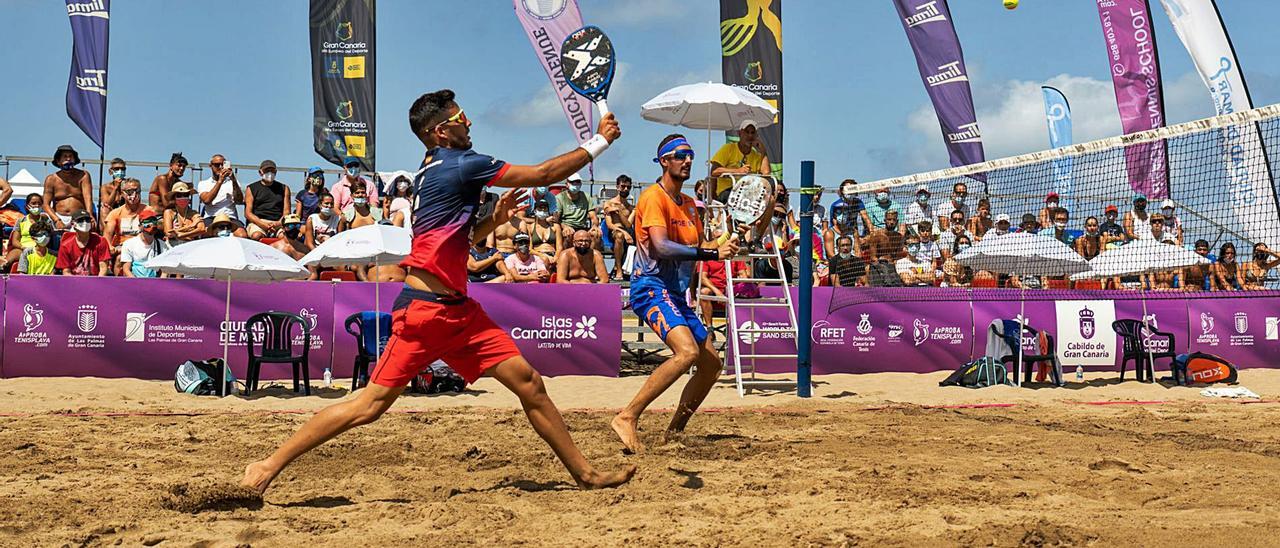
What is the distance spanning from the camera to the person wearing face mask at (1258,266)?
1296 cm

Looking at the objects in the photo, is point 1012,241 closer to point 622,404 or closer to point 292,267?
point 622,404

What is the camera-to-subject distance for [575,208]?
15680mm

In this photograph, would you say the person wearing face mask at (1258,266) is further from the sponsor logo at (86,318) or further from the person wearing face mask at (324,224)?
the sponsor logo at (86,318)

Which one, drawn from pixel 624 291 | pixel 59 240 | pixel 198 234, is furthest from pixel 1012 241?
pixel 59 240

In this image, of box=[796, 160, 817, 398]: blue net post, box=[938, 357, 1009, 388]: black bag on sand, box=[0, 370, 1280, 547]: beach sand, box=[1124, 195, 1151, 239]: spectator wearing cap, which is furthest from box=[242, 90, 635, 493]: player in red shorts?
box=[1124, 195, 1151, 239]: spectator wearing cap

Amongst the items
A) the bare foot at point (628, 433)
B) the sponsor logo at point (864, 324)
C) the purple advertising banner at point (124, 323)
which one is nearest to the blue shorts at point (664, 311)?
the bare foot at point (628, 433)

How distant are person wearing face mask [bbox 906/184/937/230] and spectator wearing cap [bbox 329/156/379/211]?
7105 mm

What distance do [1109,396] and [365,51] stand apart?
11.3 meters

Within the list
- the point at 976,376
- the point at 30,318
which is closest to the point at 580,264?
the point at 976,376

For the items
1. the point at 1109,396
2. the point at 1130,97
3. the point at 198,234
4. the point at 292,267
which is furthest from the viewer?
the point at 1130,97

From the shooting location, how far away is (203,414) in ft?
28.4

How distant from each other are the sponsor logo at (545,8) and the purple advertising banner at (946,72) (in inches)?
227

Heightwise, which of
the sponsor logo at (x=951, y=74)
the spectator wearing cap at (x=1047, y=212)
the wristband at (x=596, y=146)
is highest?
the sponsor logo at (x=951, y=74)

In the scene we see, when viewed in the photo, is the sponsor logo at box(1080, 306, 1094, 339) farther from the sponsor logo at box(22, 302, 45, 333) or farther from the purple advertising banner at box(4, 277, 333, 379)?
the sponsor logo at box(22, 302, 45, 333)
